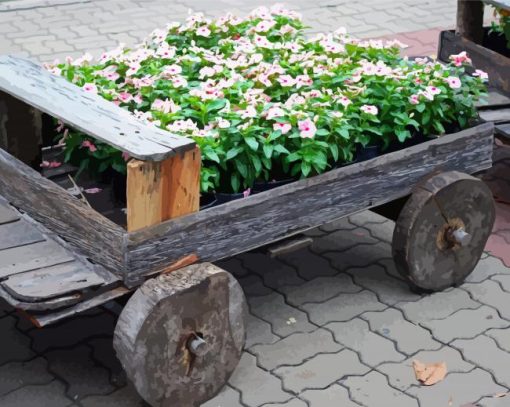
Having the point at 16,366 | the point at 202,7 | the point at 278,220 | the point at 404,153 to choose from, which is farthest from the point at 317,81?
the point at 202,7

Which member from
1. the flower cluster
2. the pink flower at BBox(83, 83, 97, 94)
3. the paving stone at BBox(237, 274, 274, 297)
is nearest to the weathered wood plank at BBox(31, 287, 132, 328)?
the flower cluster

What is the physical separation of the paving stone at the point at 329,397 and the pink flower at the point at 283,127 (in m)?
0.98

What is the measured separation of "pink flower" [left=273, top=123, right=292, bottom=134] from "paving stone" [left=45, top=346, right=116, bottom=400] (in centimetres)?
113

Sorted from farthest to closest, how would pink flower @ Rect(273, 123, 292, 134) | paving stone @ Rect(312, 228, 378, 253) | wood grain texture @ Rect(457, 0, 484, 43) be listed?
wood grain texture @ Rect(457, 0, 484, 43) < paving stone @ Rect(312, 228, 378, 253) < pink flower @ Rect(273, 123, 292, 134)

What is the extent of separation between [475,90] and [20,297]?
2227 mm

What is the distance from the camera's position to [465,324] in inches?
166

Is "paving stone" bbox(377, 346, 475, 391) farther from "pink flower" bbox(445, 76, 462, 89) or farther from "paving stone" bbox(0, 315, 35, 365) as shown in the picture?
"paving stone" bbox(0, 315, 35, 365)

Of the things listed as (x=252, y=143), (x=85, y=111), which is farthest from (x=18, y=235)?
(x=252, y=143)

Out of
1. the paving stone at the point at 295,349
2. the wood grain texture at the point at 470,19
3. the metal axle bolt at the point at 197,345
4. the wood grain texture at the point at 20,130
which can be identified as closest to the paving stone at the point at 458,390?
the paving stone at the point at 295,349

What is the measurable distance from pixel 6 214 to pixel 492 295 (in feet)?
6.95

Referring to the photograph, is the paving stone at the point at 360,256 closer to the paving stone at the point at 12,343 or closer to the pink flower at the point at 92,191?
the pink flower at the point at 92,191

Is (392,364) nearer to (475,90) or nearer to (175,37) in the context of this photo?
(475,90)

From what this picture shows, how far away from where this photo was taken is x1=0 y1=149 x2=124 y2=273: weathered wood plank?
3.37m

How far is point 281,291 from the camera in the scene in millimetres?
4438
